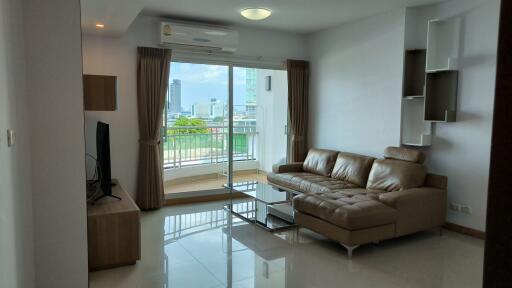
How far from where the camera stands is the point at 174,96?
18.0ft

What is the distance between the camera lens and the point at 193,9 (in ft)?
15.4

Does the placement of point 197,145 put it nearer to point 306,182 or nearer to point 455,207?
point 306,182

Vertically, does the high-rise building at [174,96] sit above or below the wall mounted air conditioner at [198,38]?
below

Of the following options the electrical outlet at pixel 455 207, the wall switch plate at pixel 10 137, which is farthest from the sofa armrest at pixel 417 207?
the wall switch plate at pixel 10 137

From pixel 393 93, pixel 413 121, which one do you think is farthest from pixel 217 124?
pixel 413 121

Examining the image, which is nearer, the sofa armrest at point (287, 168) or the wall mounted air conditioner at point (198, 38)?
the wall mounted air conditioner at point (198, 38)

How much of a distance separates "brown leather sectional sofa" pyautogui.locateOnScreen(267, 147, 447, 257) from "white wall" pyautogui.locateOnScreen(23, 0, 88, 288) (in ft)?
7.18

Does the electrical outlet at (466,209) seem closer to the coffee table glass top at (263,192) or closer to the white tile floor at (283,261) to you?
the white tile floor at (283,261)

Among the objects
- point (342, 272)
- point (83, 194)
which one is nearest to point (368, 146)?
point (342, 272)

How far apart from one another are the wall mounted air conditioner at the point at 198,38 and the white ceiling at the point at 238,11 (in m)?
0.15

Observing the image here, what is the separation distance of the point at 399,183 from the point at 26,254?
3.56 metres

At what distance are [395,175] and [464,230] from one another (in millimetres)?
1009

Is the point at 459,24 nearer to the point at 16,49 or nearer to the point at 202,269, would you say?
the point at 202,269

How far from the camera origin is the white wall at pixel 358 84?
4789mm
